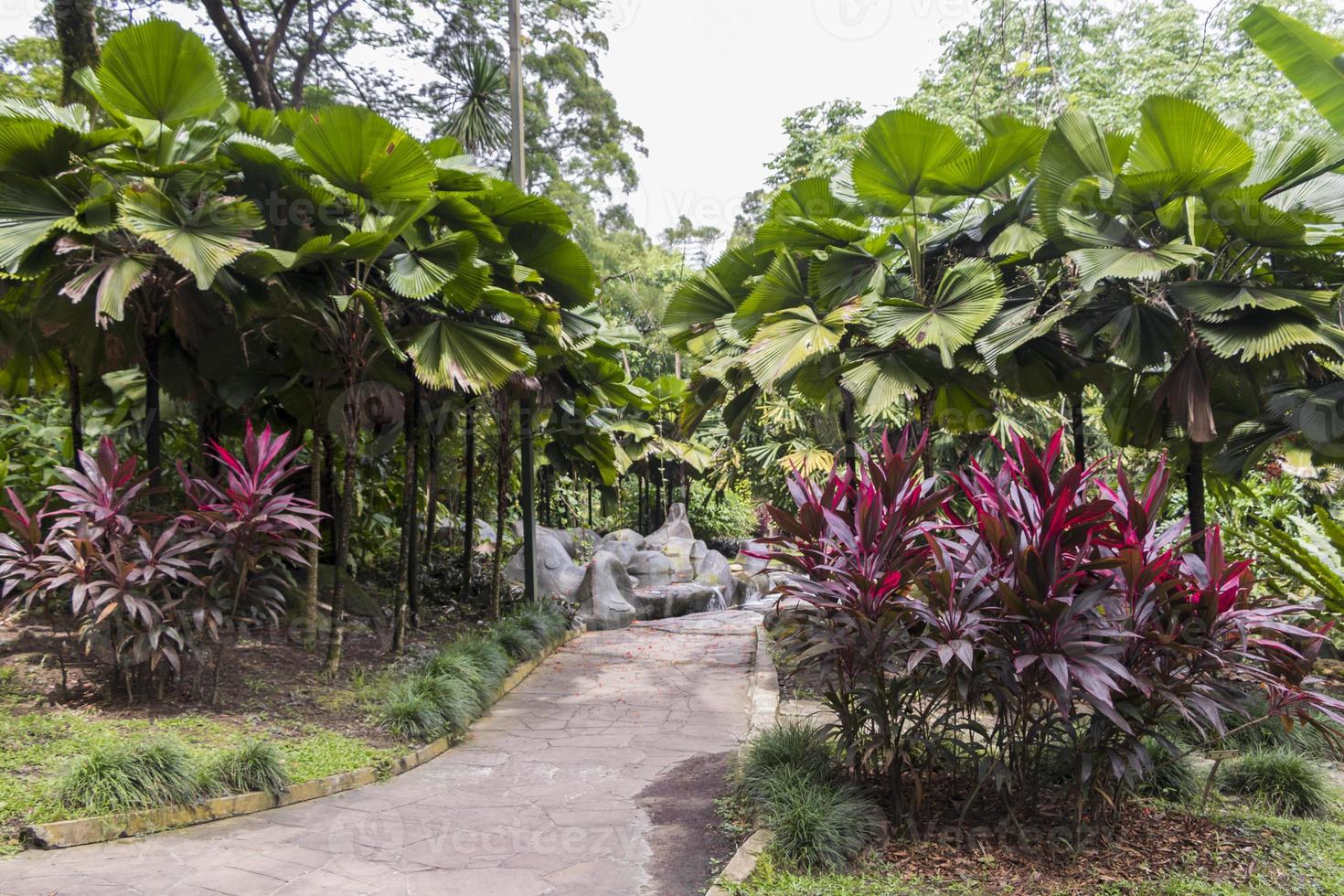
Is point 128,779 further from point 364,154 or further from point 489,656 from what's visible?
point 364,154

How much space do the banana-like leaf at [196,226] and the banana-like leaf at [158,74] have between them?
84cm

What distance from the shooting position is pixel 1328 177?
6625 mm

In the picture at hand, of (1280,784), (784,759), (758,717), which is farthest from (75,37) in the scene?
(1280,784)

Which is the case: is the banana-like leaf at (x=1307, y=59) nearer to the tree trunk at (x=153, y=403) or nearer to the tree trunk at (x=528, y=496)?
the tree trunk at (x=153, y=403)

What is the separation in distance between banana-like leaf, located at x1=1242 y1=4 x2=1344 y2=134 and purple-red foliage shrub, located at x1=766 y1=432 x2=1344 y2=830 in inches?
80.3

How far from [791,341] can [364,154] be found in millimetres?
3501

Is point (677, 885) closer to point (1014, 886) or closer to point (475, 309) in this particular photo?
point (1014, 886)

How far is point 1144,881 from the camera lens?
13.1 ft

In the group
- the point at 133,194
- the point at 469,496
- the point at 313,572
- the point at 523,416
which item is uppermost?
the point at 133,194

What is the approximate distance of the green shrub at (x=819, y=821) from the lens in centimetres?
429

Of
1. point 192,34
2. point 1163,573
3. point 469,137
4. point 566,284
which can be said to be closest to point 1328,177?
point 1163,573

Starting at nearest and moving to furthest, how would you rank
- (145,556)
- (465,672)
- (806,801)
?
(806,801) < (145,556) < (465,672)

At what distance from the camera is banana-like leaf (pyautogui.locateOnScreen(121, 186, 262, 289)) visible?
621cm

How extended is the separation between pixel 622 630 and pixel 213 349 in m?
6.53
